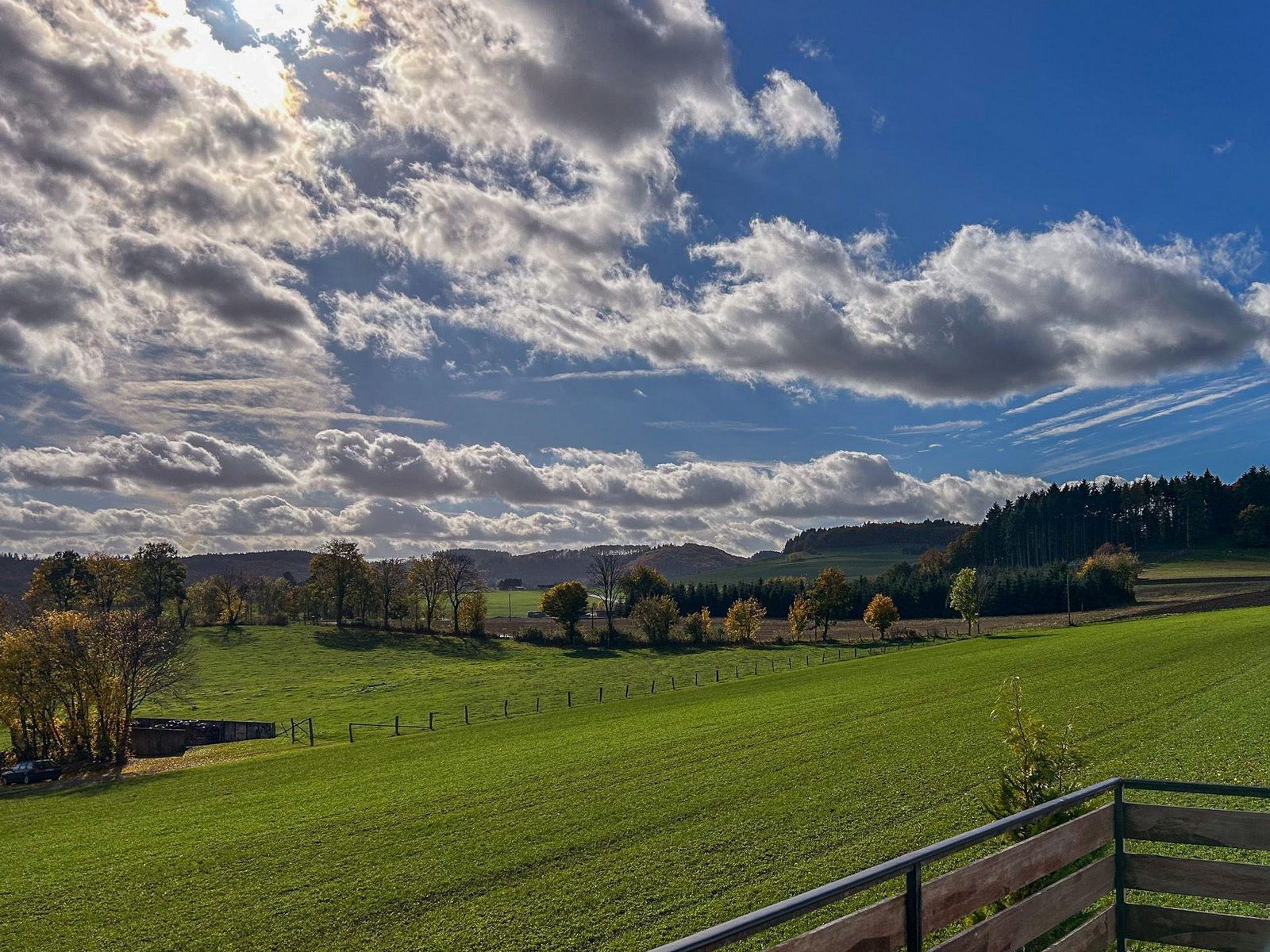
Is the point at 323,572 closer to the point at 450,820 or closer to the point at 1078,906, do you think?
the point at 450,820

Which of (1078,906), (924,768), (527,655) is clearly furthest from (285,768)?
(527,655)

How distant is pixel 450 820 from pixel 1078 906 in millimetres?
17454

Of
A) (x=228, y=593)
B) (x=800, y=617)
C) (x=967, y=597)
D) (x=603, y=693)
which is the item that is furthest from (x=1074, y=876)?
(x=228, y=593)

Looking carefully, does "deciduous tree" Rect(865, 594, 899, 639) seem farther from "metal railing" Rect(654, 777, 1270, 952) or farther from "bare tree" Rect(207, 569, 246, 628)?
"metal railing" Rect(654, 777, 1270, 952)

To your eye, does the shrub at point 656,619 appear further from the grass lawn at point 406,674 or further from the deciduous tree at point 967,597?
the deciduous tree at point 967,597

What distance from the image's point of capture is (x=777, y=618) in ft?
459

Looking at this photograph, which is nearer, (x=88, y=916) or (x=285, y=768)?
(x=88, y=916)

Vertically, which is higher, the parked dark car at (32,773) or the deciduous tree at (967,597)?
the deciduous tree at (967,597)

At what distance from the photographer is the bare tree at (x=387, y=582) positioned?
112m

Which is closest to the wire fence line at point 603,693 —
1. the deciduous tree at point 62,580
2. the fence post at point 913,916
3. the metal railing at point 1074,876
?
the metal railing at point 1074,876

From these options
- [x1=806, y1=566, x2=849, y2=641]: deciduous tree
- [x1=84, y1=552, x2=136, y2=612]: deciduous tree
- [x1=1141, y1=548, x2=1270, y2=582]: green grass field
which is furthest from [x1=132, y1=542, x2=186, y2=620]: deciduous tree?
[x1=1141, y1=548, x2=1270, y2=582]: green grass field

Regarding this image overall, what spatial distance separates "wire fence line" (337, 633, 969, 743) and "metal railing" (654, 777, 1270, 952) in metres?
44.2

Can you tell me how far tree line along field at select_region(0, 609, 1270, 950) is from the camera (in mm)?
13797

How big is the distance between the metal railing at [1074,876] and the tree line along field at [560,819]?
772 cm
